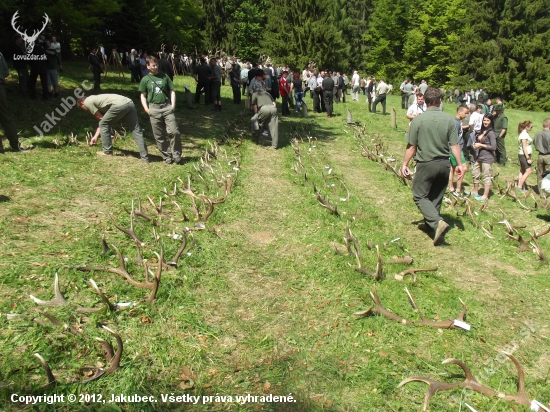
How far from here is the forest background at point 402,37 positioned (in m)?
44.5

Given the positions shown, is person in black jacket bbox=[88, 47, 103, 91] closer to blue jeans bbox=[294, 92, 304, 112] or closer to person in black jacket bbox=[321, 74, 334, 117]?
blue jeans bbox=[294, 92, 304, 112]

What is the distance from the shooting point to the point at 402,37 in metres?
56.2

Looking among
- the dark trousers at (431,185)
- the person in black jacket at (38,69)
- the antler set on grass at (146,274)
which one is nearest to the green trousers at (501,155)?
the dark trousers at (431,185)

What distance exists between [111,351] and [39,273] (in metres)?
1.60

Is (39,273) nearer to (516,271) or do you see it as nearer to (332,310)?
(332,310)

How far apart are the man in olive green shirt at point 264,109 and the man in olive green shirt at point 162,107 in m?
3.42

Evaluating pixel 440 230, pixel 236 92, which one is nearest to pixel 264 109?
pixel 440 230

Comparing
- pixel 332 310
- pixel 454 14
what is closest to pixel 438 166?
pixel 332 310

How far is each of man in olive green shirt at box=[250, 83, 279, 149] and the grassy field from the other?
3.55 m

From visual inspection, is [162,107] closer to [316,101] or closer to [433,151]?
[433,151]

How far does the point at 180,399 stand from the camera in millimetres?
3107

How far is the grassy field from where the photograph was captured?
10.6 feet

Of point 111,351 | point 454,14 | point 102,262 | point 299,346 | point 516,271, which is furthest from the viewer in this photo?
point 454,14

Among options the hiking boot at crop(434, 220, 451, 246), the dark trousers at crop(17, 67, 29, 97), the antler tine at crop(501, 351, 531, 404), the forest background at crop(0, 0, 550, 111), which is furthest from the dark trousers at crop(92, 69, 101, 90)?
the antler tine at crop(501, 351, 531, 404)
